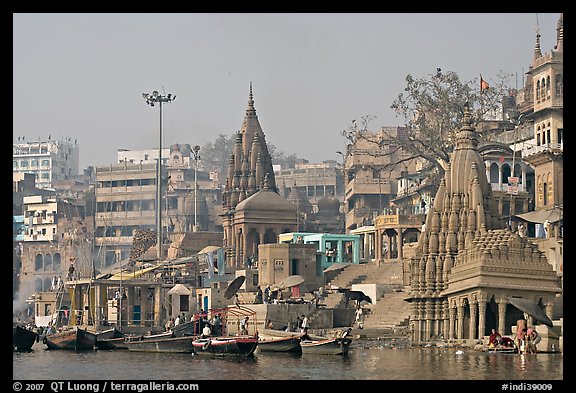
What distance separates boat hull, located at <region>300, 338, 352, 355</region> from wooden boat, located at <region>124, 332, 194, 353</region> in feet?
17.4

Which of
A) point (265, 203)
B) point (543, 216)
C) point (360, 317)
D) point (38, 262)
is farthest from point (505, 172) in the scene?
point (38, 262)

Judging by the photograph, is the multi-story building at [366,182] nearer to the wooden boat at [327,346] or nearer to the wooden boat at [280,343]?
the wooden boat at [280,343]

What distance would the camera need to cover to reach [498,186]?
71.7 m

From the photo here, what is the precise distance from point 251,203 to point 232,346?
3716cm

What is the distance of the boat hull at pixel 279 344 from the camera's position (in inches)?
1943

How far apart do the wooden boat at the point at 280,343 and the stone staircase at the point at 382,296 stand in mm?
10767

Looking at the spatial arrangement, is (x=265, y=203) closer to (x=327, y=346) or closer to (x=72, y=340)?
(x=72, y=340)

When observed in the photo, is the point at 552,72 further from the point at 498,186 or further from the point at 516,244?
the point at 516,244

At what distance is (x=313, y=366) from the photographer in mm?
43906

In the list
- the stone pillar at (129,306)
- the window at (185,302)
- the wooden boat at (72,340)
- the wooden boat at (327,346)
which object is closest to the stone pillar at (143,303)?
the stone pillar at (129,306)

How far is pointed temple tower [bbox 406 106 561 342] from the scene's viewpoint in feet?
161

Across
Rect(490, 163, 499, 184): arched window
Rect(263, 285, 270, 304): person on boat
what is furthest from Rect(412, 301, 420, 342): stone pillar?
Rect(490, 163, 499, 184): arched window
